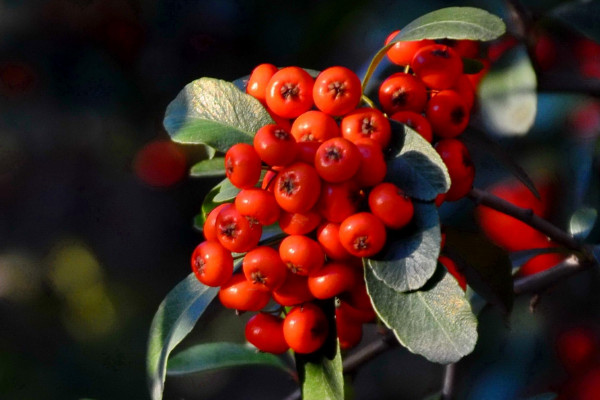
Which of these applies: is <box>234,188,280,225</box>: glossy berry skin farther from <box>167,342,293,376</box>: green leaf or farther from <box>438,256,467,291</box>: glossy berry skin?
<box>167,342,293,376</box>: green leaf

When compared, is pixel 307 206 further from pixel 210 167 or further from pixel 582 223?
pixel 582 223

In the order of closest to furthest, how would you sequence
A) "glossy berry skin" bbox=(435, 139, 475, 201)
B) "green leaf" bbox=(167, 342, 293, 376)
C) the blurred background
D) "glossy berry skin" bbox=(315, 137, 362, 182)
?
"glossy berry skin" bbox=(315, 137, 362, 182)
"glossy berry skin" bbox=(435, 139, 475, 201)
"green leaf" bbox=(167, 342, 293, 376)
the blurred background

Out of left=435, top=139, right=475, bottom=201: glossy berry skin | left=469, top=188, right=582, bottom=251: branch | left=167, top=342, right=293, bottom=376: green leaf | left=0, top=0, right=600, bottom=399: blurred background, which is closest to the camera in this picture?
left=435, top=139, right=475, bottom=201: glossy berry skin

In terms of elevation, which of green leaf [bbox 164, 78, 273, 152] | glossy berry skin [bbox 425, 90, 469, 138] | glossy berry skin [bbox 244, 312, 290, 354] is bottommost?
glossy berry skin [bbox 244, 312, 290, 354]

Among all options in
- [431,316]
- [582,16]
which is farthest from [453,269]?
[582,16]

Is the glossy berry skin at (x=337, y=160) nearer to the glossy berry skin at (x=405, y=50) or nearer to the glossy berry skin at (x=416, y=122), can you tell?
the glossy berry skin at (x=416, y=122)

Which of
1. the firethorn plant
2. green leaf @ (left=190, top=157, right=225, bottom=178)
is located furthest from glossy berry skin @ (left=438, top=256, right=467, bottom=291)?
green leaf @ (left=190, top=157, right=225, bottom=178)

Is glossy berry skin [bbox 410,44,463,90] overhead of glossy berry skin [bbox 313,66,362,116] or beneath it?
beneath

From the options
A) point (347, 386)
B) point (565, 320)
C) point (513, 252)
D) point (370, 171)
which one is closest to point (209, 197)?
point (370, 171)

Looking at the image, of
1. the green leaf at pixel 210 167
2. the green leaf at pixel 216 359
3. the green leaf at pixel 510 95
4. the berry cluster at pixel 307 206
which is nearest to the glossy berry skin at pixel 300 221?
the berry cluster at pixel 307 206
